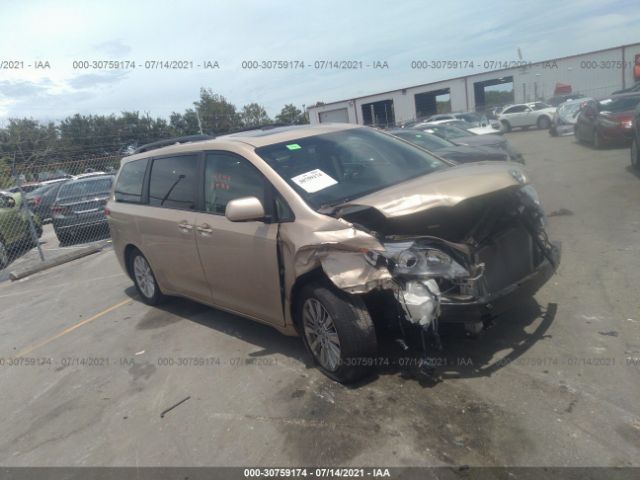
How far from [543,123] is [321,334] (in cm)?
2919

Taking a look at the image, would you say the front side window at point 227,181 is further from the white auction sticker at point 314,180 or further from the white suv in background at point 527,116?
the white suv in background at point 527,116

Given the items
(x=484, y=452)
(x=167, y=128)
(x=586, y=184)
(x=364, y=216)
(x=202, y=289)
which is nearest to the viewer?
(x=484, y=452)

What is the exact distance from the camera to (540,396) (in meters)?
3.23

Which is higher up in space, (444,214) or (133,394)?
(444,214)

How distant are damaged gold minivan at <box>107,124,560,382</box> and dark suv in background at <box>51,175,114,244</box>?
301 inches

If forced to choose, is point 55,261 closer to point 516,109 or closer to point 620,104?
point 620,104

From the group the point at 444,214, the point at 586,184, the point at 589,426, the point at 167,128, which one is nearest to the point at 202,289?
the point at 444,214

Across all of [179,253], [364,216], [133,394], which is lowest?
[133,394]

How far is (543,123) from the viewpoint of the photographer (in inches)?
1142

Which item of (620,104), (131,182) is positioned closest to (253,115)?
(620,104)

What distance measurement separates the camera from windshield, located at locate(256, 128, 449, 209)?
399 cm

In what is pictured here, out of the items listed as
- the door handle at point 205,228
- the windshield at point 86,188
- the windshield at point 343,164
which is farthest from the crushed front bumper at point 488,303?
the windshield at point 86,188

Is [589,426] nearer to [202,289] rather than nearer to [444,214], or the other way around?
[444,214]

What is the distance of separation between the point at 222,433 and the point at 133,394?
1202 millimetres
